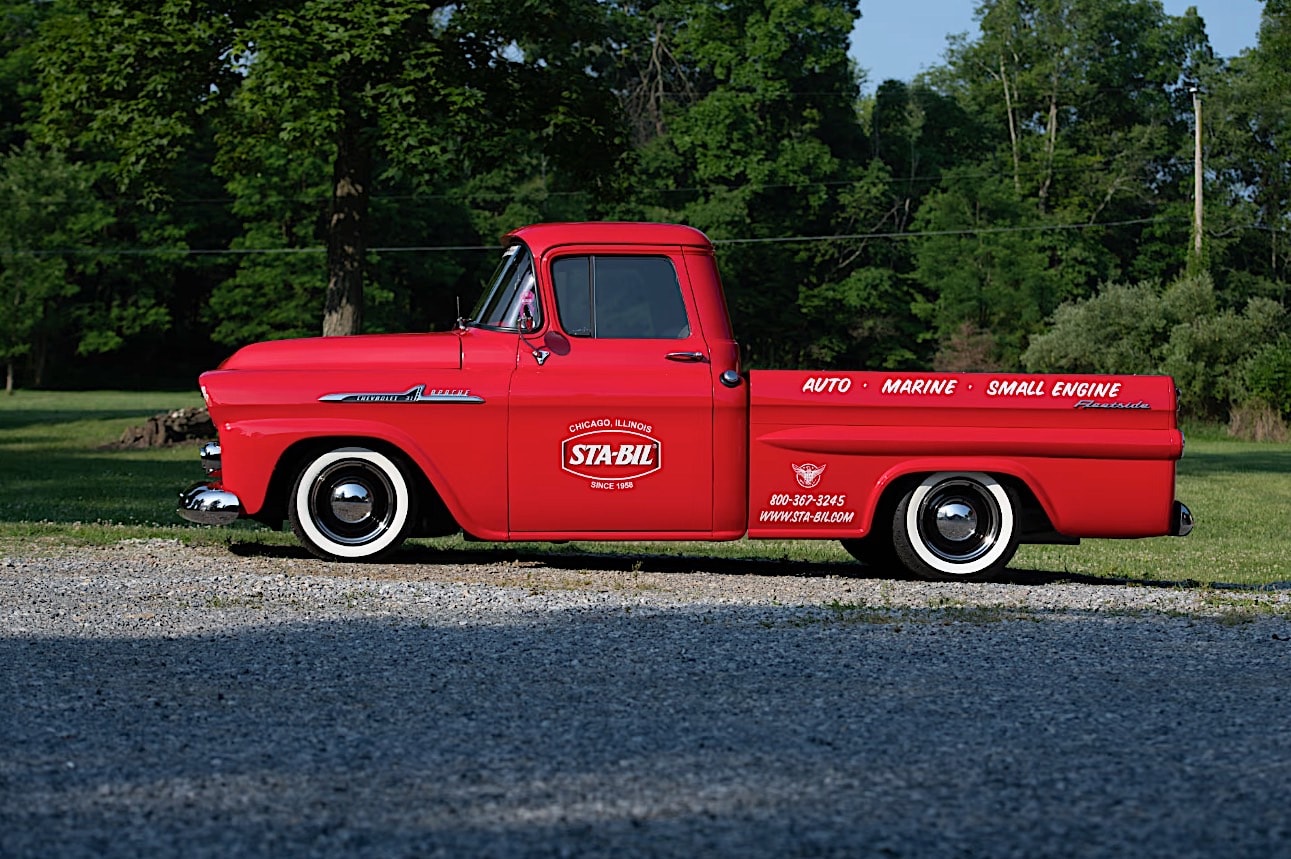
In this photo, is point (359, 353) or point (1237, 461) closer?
point (359, 353)

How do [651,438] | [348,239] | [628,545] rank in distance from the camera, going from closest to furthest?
[651,438], [628,545], [348,239]

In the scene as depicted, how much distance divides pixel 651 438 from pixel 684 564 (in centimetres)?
151

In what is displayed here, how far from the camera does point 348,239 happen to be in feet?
98.7

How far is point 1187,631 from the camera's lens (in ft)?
25.9

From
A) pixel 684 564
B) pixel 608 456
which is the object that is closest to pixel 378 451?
pixel 608 456

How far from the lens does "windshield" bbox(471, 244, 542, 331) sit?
10117mm

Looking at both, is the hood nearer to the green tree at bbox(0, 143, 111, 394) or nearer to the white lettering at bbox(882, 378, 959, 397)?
the white lettering at bbox(882, 378, 959, 397)

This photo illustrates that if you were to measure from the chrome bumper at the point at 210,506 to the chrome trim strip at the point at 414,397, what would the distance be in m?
0.84

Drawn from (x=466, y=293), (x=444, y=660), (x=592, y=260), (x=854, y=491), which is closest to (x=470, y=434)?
(x=592, y=260)

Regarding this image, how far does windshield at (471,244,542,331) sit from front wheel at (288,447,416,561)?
108 centimetres

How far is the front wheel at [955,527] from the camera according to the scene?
1005 cm

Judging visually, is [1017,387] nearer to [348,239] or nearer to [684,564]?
[684,564]

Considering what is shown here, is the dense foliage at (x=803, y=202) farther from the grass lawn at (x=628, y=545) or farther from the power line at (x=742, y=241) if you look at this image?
the grass lawn at (x=628, y=545)

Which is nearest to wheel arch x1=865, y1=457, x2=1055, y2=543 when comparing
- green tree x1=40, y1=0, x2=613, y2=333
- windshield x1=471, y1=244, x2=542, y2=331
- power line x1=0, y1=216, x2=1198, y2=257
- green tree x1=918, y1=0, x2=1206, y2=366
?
windshield x1=471, y1=244, x2=542, y2=331
